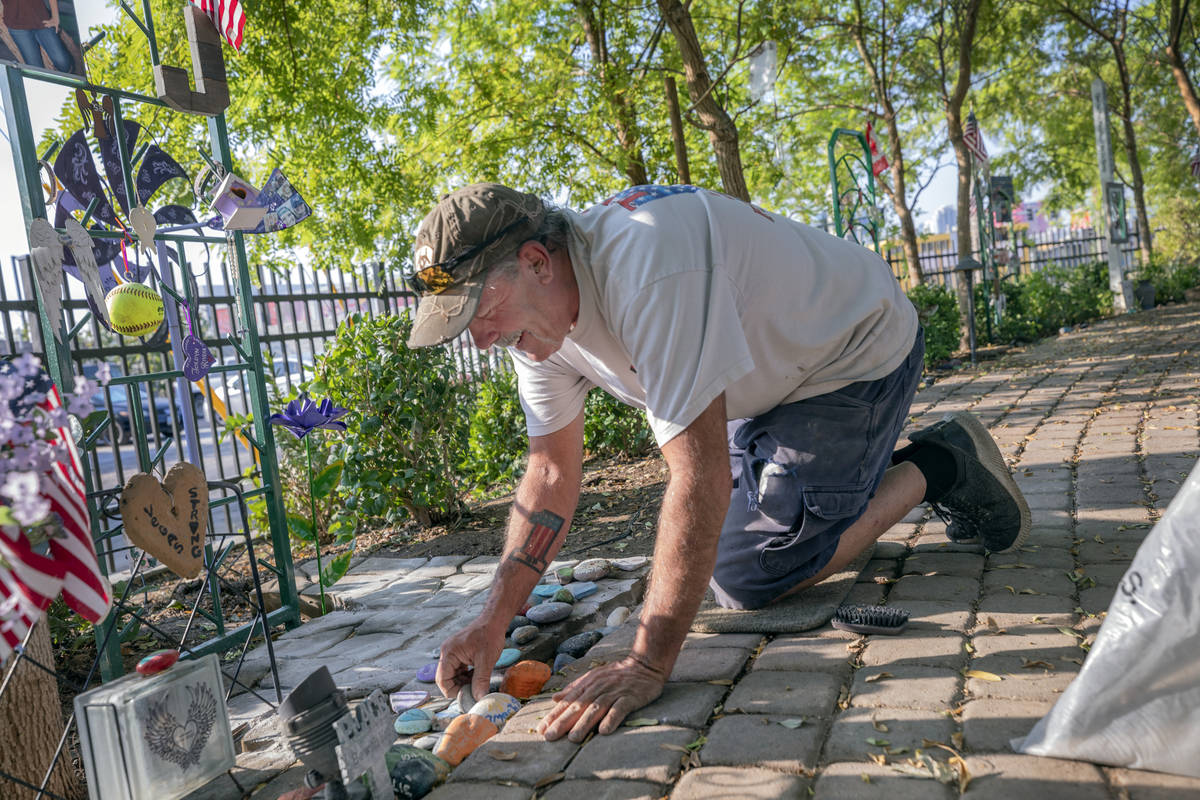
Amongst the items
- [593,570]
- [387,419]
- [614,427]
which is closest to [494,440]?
[614,427]

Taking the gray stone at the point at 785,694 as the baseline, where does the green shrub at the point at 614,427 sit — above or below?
above

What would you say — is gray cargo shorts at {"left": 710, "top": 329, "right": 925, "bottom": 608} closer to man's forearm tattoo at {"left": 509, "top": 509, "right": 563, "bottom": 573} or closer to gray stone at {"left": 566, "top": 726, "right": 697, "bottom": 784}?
man's forearm tattoo at {"left": 509, "top": 509, "right": 563, "bottom": 573}

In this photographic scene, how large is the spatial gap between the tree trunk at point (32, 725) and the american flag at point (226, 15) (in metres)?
2.45

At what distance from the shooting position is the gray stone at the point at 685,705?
80.0 inches

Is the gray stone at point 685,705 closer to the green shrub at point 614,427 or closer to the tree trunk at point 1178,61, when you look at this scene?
the green shrub at point 614,427

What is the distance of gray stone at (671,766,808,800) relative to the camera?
168 cm

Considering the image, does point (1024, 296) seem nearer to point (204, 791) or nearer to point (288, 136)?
point (288, 136)

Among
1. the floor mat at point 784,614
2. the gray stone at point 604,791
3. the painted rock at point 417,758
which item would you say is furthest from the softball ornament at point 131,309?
the gray stone at point 604,791

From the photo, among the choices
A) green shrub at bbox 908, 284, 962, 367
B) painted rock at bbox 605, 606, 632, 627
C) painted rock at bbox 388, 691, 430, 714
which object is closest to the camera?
painted rock at bbox 388, 691, 430, 714

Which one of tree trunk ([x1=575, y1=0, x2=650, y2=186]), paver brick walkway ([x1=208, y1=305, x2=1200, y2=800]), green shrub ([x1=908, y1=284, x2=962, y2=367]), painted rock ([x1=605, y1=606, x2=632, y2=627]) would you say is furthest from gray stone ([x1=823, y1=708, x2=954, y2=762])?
green shrub ([x1=908, y1=284, x2=962, y2=367])

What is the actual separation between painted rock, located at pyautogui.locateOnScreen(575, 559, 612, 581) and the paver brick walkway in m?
0.50

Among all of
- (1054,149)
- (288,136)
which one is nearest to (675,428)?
(288,136)

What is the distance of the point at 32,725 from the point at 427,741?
42.8 inches

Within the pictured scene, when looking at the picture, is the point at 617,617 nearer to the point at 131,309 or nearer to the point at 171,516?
the point at 171,516
